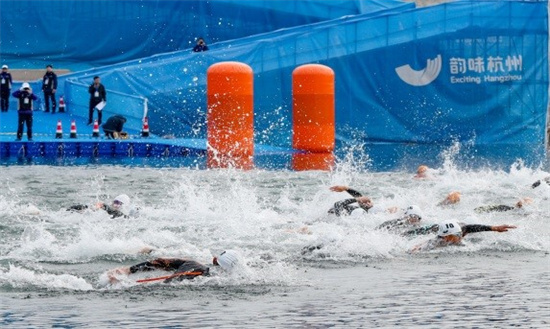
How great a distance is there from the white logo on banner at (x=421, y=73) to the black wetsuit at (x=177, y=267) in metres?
23.5

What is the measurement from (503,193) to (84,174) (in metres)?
8.85

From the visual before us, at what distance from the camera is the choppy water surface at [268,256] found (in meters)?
13.9

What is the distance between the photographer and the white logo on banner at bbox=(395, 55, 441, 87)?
38500mm

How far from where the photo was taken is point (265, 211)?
2184 centimetres

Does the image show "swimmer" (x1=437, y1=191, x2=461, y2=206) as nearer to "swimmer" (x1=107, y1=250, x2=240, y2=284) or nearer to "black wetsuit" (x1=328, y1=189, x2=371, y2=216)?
"black wetsuit" (x1=328, y1=189, x2=371, y2=216)

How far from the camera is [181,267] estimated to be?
15.7 meters

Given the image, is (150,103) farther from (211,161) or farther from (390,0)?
(390,0)

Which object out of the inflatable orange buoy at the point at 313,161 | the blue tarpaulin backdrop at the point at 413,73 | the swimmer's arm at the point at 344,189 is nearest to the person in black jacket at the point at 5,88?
the blue tarpaulin backdrop at the point at 413,73

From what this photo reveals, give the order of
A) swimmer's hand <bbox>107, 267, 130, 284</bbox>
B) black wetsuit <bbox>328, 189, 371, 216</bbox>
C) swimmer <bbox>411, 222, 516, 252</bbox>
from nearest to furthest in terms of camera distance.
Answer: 1. swimmer's hand <bbox>107, 267, 130, 284</bbox>
2. swimmer <bbox>411, 222, 516, 252</bbox>
3. black wetsuit <bbox>328, 189, 371, 216</bbox>

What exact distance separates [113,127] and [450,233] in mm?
17394

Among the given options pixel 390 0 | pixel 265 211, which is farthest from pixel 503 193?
pixel 390 0

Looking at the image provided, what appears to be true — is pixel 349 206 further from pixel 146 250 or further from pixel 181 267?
pixel 181 267

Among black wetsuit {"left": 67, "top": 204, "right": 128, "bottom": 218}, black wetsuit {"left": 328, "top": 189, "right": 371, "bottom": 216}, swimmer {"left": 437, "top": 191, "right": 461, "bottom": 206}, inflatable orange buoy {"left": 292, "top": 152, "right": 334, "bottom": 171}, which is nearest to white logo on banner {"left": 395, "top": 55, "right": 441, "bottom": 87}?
inflatable orange buoy {"left": 292, "top": 152, "right": 334, "bottom": 171}

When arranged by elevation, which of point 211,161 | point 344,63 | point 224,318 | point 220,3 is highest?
point 220,3
